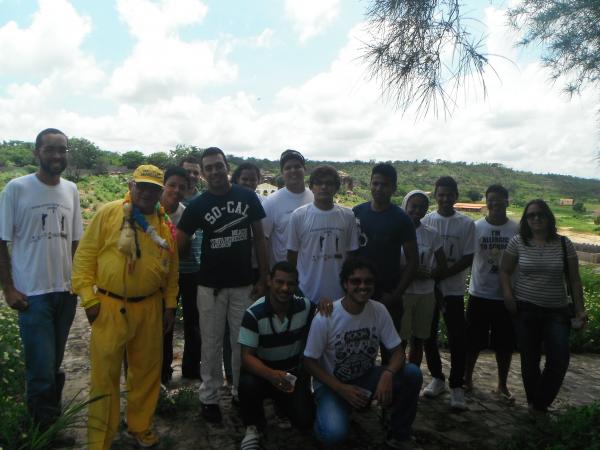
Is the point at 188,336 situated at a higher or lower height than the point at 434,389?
higher

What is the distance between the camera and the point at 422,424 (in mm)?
3707

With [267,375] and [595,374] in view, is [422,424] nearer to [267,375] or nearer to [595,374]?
[267,375]

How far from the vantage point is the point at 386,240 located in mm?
3678

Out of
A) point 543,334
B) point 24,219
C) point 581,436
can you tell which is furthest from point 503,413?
point 24,219

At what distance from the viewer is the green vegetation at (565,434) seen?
288 cm

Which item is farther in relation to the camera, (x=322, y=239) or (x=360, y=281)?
(x=322, y=239)

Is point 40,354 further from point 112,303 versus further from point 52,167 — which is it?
point 52,167

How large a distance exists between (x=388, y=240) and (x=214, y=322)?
4.84ft

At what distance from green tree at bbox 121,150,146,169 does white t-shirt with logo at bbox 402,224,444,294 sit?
70395 millimetres

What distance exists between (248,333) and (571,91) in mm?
3704

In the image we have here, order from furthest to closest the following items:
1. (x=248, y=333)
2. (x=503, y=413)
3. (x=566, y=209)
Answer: (x=566, y=209)
(x=503, y=413)
(x=248, y=333)

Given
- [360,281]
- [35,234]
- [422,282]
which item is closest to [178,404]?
[35,234]

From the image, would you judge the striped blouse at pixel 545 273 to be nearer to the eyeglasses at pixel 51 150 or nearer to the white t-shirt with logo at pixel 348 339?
the white t-shirt with logo at pixel 348 339

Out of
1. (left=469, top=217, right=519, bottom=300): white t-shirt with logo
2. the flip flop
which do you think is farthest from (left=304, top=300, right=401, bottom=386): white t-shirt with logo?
the flip flop
